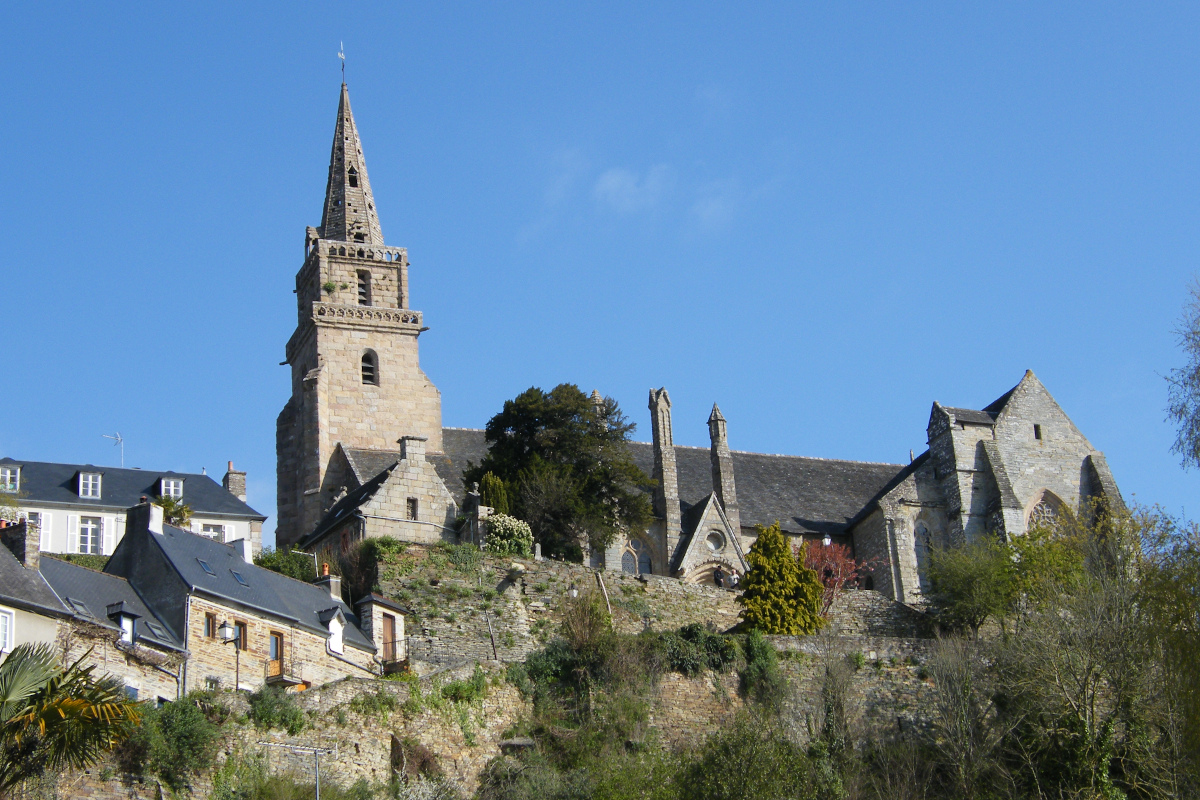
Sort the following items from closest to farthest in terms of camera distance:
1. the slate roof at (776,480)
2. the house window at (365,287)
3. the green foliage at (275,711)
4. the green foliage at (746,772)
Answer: the green foliage at (275,711) → the green foliage at (746,772) → the slate roof at (776,480) → the house window at (365,287)

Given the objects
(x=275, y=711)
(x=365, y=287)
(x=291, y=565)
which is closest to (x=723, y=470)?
(x=365, y=287)

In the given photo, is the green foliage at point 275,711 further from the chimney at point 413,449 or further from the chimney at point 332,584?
the chimney at point 413,449

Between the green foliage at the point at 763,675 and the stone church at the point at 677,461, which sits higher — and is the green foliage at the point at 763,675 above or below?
below

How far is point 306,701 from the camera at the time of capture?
2981cm

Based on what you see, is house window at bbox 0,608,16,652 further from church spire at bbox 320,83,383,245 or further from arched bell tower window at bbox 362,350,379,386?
church spire at bbox 320,83,383,245

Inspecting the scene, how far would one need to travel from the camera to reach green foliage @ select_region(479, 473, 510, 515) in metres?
42.4

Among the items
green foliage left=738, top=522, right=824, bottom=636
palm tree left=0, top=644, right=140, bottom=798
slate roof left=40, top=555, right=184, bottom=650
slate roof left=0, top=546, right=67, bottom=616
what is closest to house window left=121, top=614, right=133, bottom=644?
slate roof left=40, top=555, right=184, bottom=650

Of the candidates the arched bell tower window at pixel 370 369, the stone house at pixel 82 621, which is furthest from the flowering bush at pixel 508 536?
the arched bell tower window at pixel 370 369

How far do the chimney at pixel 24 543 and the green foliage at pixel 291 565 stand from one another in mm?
10010

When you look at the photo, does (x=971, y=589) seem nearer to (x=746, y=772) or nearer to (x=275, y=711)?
(x=746, y=772)

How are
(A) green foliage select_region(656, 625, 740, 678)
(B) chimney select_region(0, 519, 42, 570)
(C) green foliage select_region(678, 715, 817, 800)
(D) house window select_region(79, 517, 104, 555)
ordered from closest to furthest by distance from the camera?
(B) chimney select_region(0, 519, 42, 570) → (C) green foliage select_region(678, 715, 817, 800) → (A) green foliage select_region(656, 625, 740, 678) → (D) house window select_region(79, 517, 104, 555)

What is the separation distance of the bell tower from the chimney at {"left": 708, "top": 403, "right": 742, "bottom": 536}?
9125mm

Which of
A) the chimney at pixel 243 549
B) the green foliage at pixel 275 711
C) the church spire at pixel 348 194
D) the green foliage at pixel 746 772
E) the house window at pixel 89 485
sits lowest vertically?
the green foliage at pixel 746 772

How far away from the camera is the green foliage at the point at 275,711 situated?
28.7 m
